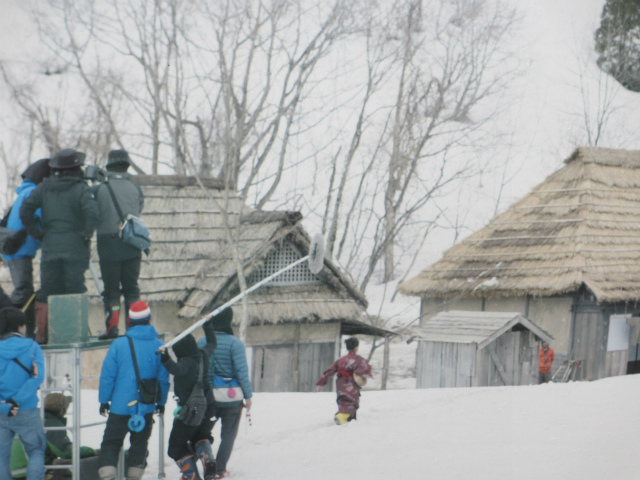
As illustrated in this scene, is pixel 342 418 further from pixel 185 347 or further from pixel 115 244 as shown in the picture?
pixel 115 244

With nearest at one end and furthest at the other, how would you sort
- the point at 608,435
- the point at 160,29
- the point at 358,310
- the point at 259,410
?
the point at 608,435 < the point at 259,410 < the point at 358,310 < the point at 160,29

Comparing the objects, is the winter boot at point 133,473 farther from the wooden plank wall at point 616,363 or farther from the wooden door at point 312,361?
the wooden plank wall at point 616,363

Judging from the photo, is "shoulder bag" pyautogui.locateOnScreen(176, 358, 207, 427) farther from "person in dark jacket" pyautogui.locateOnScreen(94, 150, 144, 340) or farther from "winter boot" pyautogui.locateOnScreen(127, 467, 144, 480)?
"person in dark jacket" pyautogui.locateOnScreen(94, 150, 144, 340)

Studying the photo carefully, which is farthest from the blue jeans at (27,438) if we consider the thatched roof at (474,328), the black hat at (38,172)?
the thatched roof at (474,328)

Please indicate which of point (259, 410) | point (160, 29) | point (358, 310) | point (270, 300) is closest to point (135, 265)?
point (259, 410)

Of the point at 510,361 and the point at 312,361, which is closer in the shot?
the point at 510,361

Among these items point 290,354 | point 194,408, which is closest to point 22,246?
point 194,408

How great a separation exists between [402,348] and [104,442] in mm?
21083

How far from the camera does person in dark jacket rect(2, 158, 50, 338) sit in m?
6.45

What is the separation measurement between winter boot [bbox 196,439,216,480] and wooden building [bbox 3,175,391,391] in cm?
756

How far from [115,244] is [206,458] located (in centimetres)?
222

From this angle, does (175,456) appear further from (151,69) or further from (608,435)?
(151,69)

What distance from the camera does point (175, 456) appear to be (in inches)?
235

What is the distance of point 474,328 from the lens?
13.0m
